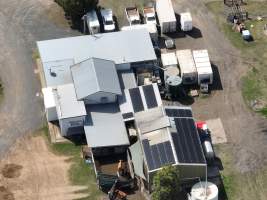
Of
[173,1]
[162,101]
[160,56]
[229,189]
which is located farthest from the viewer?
[173,1]

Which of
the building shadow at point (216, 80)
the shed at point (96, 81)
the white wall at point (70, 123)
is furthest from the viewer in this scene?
the building shadow at point (216, 80)

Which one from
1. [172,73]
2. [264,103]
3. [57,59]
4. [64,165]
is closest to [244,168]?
[264,103]

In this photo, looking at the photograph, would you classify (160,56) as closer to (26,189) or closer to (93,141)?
(93,141)

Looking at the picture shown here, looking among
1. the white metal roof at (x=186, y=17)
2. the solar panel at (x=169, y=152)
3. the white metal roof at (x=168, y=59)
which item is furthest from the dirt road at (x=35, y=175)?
the white metal roof at (x=186, y=17)

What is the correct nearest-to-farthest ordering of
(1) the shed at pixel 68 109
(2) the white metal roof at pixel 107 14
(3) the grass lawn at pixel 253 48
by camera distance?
(1) the shed at pixel 68 109 → (3) the grass lawn at pixel 253 48 → (2) the white metal roof at pixel 107 14

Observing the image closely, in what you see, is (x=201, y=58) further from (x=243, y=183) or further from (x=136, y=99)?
(x=243, y=183)

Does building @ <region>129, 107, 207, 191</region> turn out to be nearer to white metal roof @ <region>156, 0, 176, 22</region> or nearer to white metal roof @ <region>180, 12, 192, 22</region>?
white metal roof @ <region>180, 12, 192, 22</region>

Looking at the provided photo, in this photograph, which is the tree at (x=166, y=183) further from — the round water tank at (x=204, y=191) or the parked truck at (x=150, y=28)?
the parked truck at (x=150, y=28)
